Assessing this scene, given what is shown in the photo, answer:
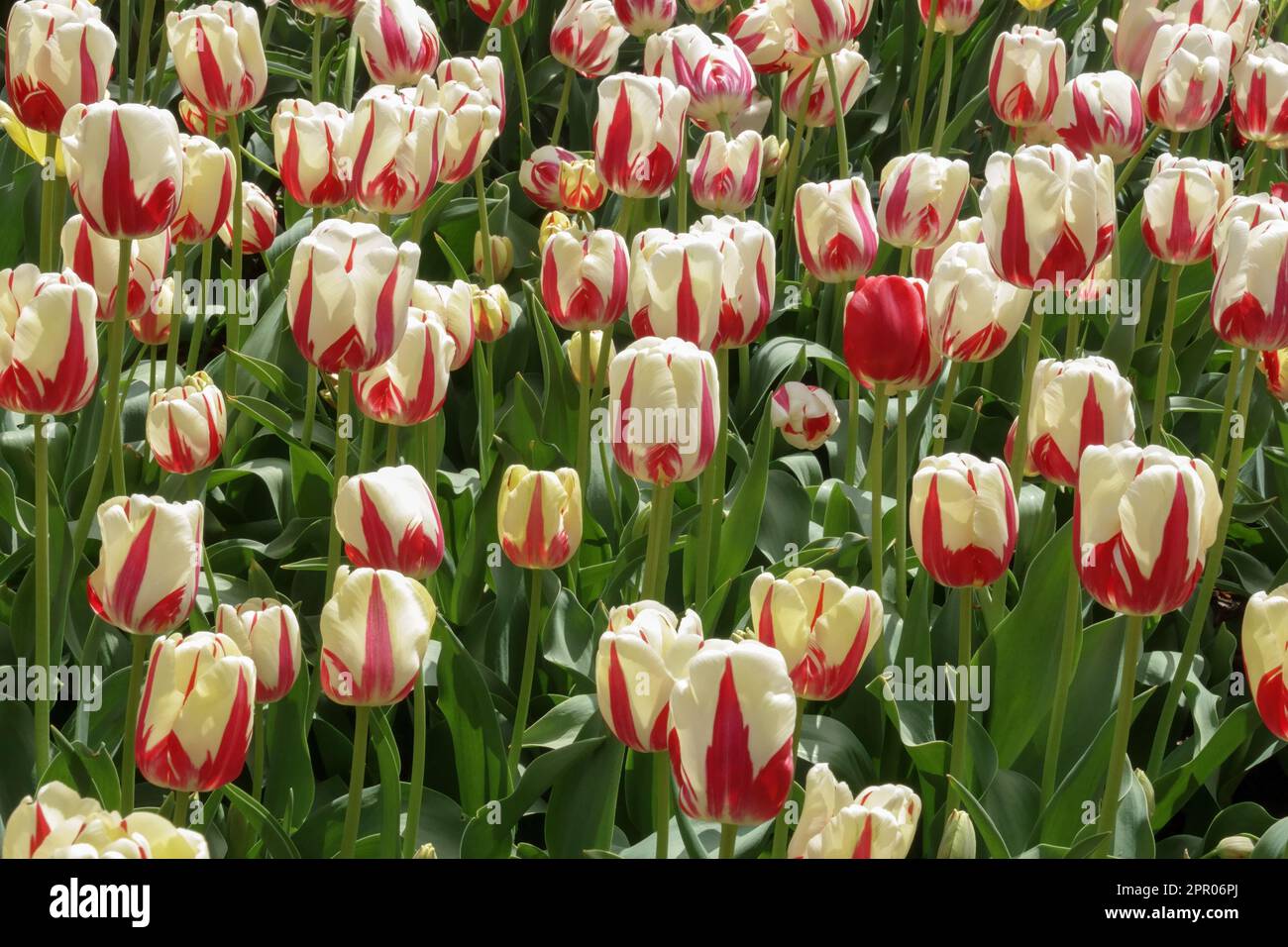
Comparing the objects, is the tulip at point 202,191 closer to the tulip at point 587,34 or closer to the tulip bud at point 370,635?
the tulip bud at point 370,635

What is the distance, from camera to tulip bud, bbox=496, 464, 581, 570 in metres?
1.62

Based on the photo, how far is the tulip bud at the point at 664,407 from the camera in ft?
4.68

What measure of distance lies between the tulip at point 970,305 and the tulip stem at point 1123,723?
1.82 ft

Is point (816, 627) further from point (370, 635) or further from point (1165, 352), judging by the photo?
point (1165, 352)

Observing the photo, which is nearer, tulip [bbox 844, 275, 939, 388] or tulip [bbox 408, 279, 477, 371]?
tulip [bbox 844, 275, 939, 388]

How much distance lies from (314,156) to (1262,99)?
155 centimetres

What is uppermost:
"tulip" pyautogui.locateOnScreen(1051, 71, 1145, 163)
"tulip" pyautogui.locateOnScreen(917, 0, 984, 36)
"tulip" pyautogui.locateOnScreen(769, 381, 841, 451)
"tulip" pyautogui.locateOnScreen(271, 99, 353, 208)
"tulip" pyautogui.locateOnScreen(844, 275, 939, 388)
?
"tulip" pyautogui.locateOnScreen(917, 0, 984, 36)

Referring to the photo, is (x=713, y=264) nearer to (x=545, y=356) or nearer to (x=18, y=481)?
(x=545, y=356)

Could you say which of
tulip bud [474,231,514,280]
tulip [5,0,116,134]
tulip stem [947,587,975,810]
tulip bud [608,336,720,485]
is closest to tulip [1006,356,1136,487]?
tulip stem [947,587,975,810]

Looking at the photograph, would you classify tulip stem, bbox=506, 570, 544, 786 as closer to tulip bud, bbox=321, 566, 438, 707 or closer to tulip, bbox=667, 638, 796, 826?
tulip bud, bbox=321, 566, 438, 707

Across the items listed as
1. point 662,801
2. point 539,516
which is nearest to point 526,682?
point 539,516

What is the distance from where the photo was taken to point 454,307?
6.26 ft

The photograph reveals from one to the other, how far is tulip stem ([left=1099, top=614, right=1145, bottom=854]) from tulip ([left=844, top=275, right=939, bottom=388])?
0.47 meters

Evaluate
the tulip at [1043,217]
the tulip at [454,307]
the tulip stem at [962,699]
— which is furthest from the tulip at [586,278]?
the tulip stem at [962,699]
